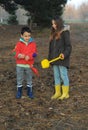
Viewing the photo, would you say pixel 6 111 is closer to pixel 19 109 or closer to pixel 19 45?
pixel 19 109

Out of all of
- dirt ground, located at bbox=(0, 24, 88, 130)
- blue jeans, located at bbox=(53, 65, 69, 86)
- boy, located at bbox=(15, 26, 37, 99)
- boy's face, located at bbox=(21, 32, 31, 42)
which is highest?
boy's face, located at bbox=(21, 32, 31, 42)

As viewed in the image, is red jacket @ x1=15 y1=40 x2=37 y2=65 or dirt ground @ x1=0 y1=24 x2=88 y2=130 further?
red jacket @ x1=15 y1=40 x2=37 y2=65

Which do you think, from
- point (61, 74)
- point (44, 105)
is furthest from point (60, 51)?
point (44, 105)

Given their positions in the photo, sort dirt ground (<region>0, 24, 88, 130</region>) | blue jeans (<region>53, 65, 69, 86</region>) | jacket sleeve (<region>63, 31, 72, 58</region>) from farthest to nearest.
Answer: blue jeans (<region>53, 65, 69, 86</region>)
jacket sleeve (<region>63, 31, 72, 58</region>)
dirt ground (<region>0, 24, 88, 130</region>)

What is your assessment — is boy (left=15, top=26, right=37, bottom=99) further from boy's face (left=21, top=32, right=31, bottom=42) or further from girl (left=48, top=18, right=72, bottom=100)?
girl (left=48, top=18, right=72, bottom=100)

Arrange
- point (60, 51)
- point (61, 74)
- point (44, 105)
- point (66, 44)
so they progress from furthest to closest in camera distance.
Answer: point (61, 74) < point (60, 51) < point (66, 44) < point (44, 105)

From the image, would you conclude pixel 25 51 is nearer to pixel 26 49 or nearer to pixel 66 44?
pixel 26 49

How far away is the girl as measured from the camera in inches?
260

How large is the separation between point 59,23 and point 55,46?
419 mm

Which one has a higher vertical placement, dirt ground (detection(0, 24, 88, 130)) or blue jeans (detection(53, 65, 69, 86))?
blue jeans (detection(53, 65, 69, 86))

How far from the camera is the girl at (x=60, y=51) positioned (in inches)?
260

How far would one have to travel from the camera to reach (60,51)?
22.0ft

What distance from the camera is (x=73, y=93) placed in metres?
7.15

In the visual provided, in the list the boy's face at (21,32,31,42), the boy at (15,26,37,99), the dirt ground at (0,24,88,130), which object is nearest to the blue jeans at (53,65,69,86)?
the dirt ground at (0,24,88,130)
